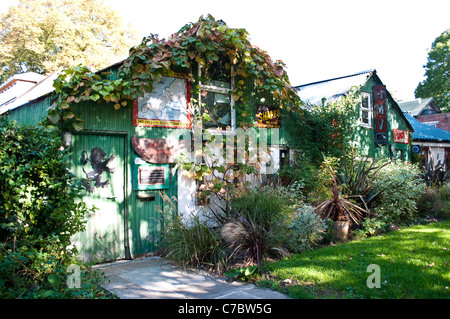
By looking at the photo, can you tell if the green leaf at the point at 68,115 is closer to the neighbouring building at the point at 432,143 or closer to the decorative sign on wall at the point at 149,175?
the decorative sign on wall at the point at 149,175

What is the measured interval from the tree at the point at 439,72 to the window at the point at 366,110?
2792 cm

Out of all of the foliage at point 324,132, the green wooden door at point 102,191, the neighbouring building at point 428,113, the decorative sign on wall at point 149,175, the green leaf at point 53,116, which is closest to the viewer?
the green leaf at point 53,116

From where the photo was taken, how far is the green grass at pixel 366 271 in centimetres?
428

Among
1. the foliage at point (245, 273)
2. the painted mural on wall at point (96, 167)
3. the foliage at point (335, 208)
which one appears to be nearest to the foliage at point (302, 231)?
the foliage at point (335, 208)

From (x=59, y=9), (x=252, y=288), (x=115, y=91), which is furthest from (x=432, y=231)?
(x=59, y=9)

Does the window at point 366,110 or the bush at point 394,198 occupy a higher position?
the window at point 366,110

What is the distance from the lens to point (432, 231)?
766 cm

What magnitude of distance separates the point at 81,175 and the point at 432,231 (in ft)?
24.6

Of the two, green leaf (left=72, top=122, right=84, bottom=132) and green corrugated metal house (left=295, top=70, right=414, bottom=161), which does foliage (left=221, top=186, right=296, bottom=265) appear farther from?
green corrugated metal house (left=295, top=70, right=414, bottom=161)

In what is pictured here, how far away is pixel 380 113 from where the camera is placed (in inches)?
512

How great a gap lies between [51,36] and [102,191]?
2124 centimetres

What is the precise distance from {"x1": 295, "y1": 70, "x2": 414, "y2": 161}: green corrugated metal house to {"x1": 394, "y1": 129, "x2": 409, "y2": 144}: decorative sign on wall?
0.04 m

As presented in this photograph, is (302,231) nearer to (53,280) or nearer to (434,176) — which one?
(53,280)
